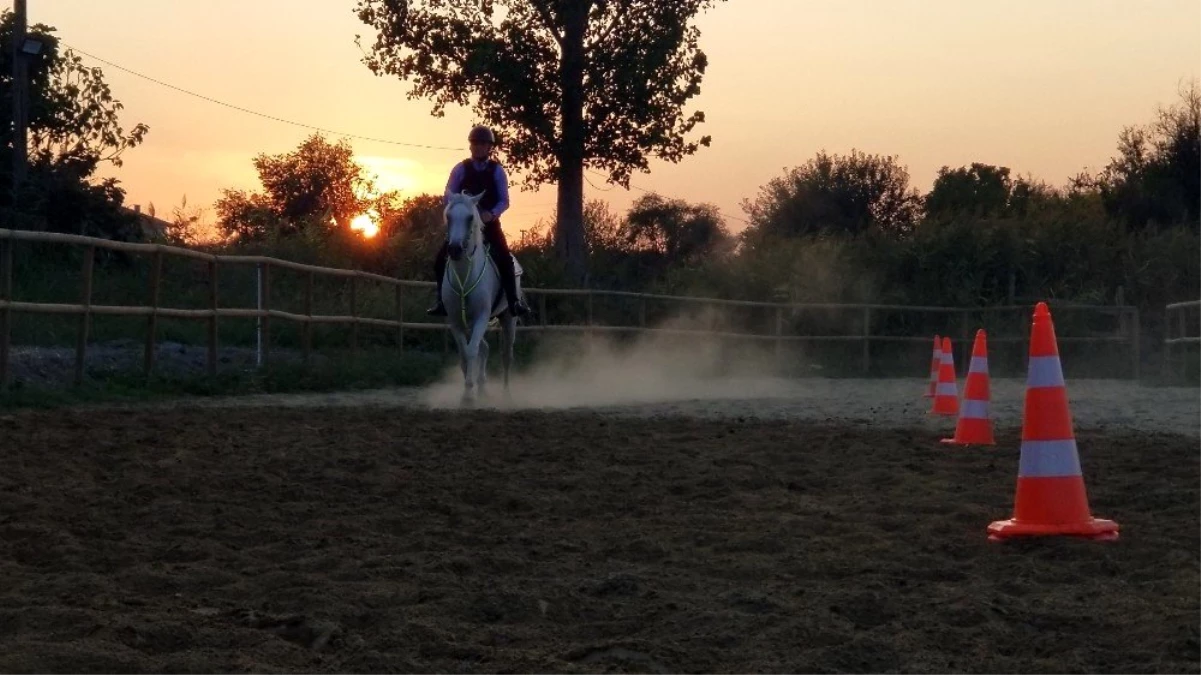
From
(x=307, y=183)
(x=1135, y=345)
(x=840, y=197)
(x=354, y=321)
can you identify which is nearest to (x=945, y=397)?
(x=354, y=321)

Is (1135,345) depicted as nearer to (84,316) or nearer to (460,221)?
(460,221)

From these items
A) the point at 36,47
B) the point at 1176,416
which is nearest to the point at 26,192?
the point at 36,47

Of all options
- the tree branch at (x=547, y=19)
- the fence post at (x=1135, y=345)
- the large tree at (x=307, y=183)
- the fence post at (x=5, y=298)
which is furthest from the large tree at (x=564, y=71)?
the large tree at (x=307, y=183)

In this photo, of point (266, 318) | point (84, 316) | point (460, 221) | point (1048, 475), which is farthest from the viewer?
point (266, 318)

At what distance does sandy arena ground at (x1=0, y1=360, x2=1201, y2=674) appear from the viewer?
155 inches

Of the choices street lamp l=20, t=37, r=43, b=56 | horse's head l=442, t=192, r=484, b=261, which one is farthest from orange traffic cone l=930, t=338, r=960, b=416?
street lamp l=20, t=37, r=43, b=56

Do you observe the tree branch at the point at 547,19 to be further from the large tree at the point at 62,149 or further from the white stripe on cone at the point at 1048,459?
the white stripe on cone at the point at 1048,459

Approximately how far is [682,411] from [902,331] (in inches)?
637

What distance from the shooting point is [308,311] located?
55.5 ft

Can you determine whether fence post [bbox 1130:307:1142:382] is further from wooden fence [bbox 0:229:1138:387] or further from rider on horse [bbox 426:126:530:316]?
rider on horse [bbox 426:126:530:316]

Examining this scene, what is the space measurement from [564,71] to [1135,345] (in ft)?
41.0

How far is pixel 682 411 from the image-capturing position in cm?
1315

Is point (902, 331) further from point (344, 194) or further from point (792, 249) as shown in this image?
point (344, 194)

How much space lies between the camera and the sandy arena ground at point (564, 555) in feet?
12.9
